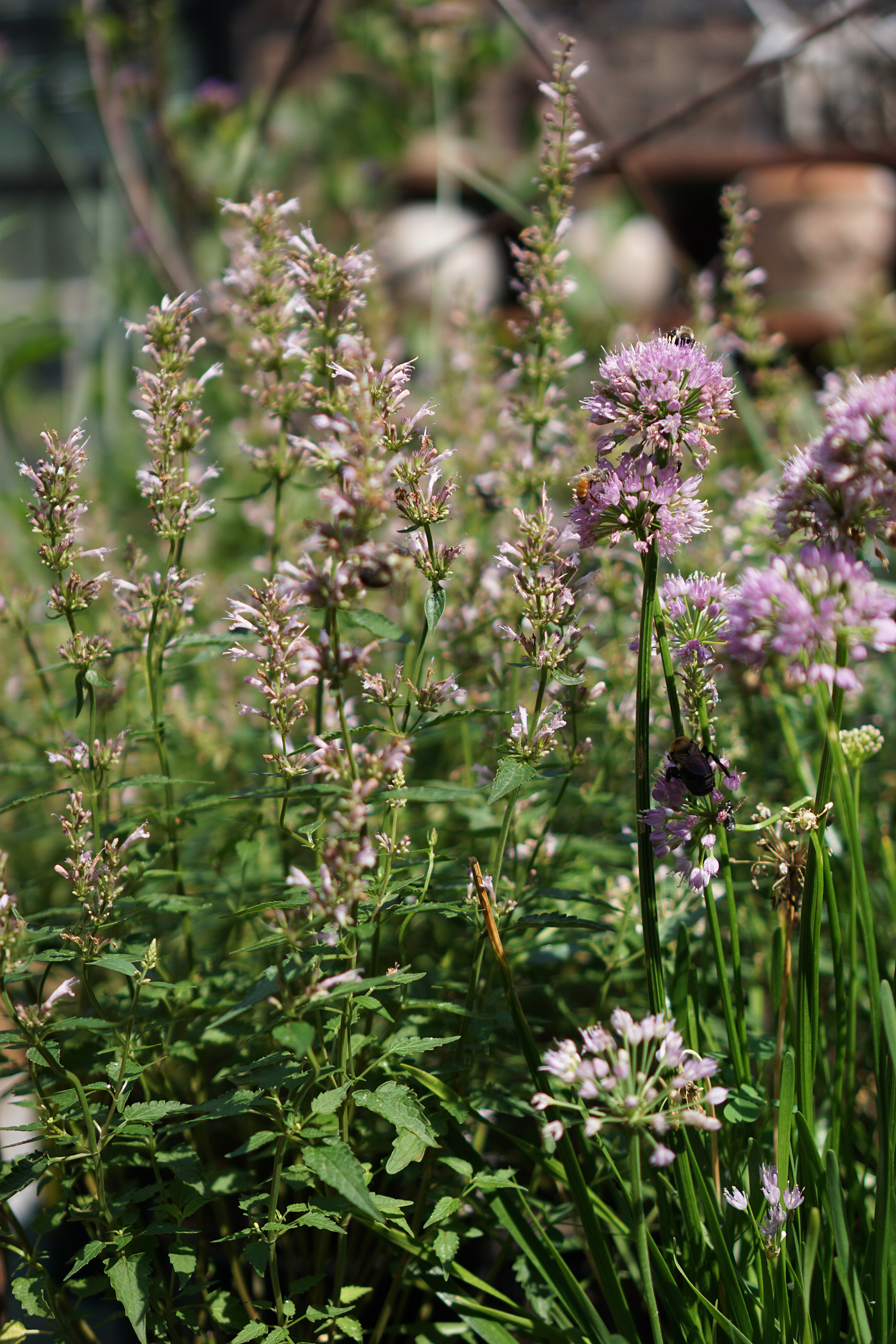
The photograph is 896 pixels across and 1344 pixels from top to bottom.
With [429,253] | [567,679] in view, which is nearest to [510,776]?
[567,679]

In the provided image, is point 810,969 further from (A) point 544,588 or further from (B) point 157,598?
(B) point 157,598

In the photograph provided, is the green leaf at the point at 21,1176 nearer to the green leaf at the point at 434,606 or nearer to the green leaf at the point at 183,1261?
the green leaf at the point at 183,1261

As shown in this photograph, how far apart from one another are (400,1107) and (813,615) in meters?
0.53

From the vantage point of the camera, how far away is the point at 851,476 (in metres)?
0.78

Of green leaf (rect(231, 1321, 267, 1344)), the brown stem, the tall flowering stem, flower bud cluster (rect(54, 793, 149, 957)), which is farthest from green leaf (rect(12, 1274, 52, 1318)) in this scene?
the brown stem

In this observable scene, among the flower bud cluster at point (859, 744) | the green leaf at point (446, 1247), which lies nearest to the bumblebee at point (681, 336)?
the flower bud cluster at point (859, 744)

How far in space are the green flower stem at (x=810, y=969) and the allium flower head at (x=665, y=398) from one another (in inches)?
10.0

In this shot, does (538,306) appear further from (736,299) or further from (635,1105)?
(635,1105)

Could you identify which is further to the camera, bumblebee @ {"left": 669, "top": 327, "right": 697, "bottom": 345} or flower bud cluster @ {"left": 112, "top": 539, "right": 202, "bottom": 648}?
flower bud cluster @ {"left": 112, "top": 539, "right": 202, "bottom": 648}

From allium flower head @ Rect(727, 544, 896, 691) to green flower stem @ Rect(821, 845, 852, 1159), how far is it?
22 centimetres

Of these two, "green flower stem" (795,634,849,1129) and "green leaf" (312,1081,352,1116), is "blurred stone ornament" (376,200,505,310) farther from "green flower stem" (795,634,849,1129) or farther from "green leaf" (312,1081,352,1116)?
"green leaf" (312,1081,352,1116)

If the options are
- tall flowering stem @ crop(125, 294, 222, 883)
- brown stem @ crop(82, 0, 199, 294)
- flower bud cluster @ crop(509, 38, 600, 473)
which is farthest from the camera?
brown stem @ crop(82, 0, 199, 294)

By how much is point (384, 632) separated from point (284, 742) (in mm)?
176

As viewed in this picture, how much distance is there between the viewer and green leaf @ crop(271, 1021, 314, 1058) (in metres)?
0.69
